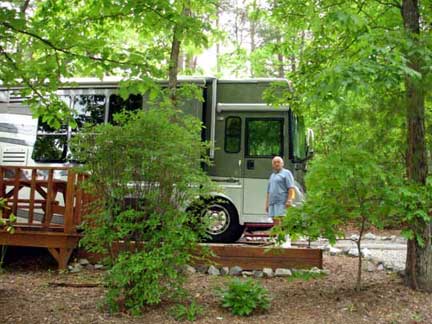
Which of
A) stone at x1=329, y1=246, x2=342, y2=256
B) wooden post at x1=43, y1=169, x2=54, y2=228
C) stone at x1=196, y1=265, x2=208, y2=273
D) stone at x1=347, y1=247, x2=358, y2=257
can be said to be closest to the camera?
stone at x1=196, y1=265, x2=208, y2=273

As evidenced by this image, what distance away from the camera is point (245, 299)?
4309mm

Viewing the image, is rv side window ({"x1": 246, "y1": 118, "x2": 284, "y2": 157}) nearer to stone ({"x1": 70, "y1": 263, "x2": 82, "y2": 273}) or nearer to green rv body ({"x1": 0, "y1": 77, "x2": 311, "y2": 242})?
green rv body ({"x1": 0, "y1": 77, "x2": 311, "y2": 242})

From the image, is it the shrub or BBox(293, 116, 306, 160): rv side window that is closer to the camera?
the shrub

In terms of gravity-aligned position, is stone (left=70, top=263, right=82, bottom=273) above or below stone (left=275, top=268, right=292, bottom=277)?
below

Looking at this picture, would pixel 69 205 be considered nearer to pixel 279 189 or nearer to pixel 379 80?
pixel 279 189

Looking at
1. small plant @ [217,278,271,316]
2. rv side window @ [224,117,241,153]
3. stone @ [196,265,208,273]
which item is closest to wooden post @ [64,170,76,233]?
stone @ [196,265,208,273]

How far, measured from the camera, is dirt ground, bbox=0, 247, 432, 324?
13.6 ft

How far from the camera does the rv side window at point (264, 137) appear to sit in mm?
7789

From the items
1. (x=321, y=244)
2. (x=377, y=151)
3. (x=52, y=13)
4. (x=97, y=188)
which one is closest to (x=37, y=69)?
(x=52, y=13)

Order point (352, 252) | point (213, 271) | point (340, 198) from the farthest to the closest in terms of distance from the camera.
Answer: point (352, 252)
point (213, 271)
point (340, 198)

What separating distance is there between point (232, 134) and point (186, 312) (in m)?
4.21

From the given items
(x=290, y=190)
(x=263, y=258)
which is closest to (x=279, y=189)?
(x=290, y=190)

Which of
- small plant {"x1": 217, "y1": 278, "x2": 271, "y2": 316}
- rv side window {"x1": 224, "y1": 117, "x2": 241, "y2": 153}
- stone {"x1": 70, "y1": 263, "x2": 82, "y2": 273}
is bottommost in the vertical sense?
stone {"x1": 70, "y1": 263, "x2": 82, "y2": 273}

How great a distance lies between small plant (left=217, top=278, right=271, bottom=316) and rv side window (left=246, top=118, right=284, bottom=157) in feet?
12.0
